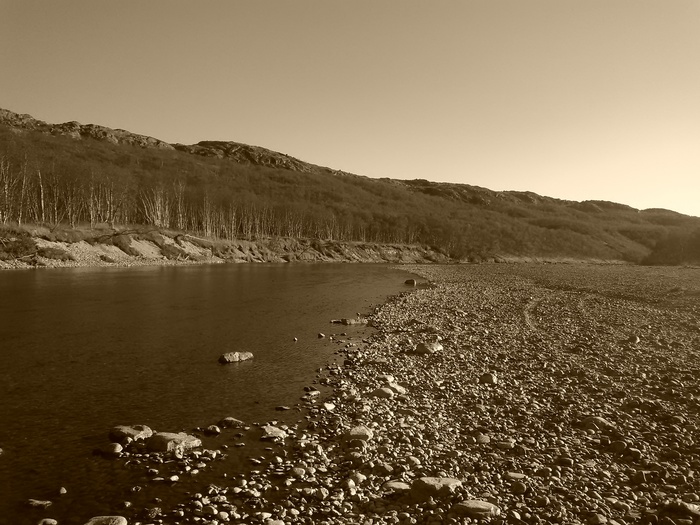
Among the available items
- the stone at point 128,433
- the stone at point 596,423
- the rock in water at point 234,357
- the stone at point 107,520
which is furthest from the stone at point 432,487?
→ the rock in water at point 234,357

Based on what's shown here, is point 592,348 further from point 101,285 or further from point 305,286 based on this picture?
point 101,285

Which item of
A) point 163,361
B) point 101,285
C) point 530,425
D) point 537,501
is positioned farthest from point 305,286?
point 537,501

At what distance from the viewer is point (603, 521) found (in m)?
7.25

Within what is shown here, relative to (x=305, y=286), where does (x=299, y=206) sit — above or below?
above

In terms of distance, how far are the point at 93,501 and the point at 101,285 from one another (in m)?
36.9

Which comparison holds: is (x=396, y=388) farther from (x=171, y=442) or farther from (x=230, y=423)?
(x=171, y=442)

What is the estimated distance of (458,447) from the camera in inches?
395

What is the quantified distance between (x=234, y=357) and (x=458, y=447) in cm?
1017

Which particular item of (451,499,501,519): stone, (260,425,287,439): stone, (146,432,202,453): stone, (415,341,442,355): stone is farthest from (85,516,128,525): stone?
(415,341,442,355): stone

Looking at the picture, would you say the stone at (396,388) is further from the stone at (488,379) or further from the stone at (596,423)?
the stone at (596,423)

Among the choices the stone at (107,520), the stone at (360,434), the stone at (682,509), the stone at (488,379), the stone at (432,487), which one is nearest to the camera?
the stone at (107,520)

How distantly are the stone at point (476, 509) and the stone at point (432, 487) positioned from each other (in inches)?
17.2

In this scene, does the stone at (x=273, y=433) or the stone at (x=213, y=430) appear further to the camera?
the stone at (x=213, y=430)

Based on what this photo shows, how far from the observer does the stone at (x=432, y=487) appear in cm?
801
